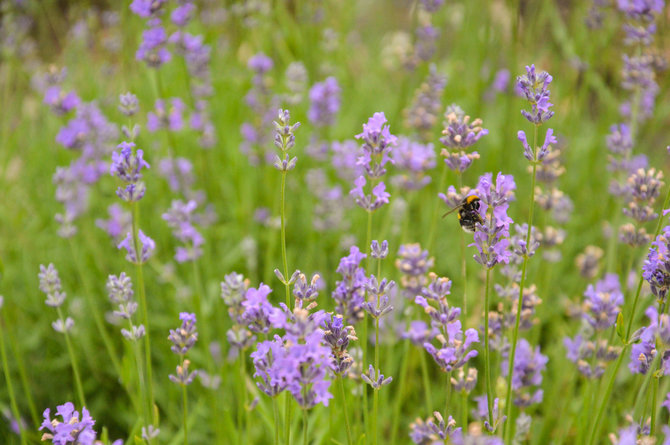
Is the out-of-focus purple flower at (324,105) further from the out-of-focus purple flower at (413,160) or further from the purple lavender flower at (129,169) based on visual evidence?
the purple lavender flower at (129,169)

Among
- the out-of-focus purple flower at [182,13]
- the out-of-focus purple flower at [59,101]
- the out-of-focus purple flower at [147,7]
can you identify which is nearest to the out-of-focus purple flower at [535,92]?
the out-of-focus purple flower at [147,7]

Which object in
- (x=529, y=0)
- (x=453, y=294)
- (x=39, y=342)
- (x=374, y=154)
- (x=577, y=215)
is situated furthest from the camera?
(x=529, y=0)

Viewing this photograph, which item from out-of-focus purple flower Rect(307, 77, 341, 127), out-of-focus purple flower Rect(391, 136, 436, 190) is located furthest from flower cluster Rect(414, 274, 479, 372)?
out-of-focus purple flower Rect(307, 77, 341, 127)

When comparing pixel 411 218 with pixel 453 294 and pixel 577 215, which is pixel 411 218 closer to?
pixel 453 294

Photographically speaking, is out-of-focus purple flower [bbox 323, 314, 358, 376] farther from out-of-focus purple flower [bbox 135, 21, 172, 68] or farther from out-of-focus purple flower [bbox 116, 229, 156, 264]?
out-of-focus purple flower [bbox 135, 21, 172, 68]

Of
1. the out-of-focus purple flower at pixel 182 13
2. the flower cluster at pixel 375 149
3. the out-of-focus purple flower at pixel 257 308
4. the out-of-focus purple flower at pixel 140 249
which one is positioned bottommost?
the out-of-focus purple flower at pixel 257 308

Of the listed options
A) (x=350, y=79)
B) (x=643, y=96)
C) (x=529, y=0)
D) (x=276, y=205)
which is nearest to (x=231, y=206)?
(x=276, y=205)
